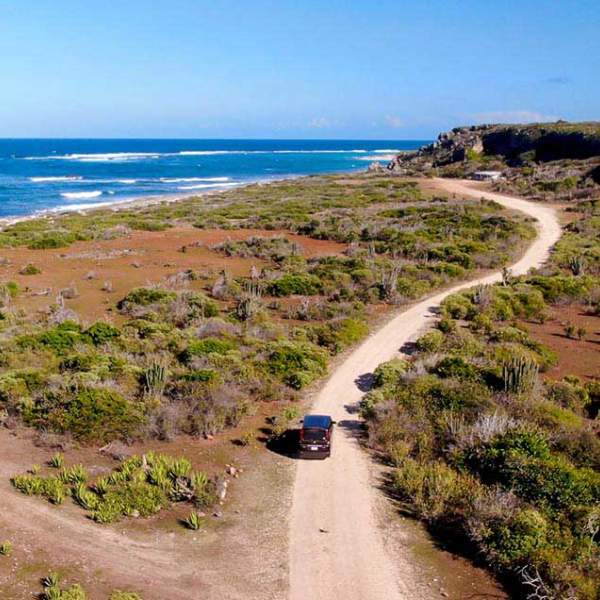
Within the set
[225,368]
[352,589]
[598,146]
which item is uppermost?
[598,146]

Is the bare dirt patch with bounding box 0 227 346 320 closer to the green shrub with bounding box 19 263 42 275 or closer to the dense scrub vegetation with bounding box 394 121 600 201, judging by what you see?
the green shrub with bounding box 19 263 42 275

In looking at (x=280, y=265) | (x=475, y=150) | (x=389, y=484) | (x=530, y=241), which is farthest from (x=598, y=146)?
(x=389, y=484)

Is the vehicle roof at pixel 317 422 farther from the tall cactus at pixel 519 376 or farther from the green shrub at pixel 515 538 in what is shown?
the tall cactus at pixel 519 376

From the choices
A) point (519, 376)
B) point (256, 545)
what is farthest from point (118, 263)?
point (256, 545)

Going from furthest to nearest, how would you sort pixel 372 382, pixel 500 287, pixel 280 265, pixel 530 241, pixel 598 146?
1. pixel 598 146
2. pixel 530 241
3. pixel 280 265
4. pixel 500 287
5. pixel 372 382

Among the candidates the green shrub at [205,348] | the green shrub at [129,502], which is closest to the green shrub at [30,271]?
the green shrub at [205,348]

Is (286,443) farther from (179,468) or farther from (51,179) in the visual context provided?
(51,179)

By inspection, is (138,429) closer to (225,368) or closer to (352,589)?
(225,368)
